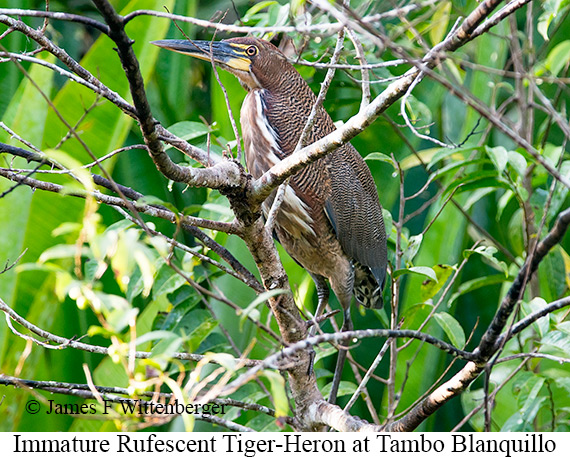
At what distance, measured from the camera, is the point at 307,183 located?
6.82ft

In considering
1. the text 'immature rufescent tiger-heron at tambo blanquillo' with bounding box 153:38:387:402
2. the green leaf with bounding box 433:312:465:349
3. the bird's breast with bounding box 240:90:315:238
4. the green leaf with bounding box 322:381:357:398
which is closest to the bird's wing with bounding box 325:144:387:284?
the text 'immature rufescent tiger-heron at tambo blanquillo' with bounding box 153:38:387:402

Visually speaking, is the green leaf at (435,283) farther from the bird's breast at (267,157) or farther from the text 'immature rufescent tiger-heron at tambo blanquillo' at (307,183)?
the bird's breast at (267,157)

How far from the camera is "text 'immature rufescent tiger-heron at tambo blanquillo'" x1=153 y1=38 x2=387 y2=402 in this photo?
2.07m

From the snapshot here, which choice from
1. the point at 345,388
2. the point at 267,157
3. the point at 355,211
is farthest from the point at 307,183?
the point at 345,388

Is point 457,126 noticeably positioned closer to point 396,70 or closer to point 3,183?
point 396,70

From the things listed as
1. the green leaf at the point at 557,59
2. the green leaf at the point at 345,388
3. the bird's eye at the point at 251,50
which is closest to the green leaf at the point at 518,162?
the green leaf at the point at 557,59

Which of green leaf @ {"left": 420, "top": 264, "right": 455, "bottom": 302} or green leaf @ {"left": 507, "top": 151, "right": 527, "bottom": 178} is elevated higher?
green leaf @ {"left": 507, "top": 151, "right": 527, "bottom": 178}

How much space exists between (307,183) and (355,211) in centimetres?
26

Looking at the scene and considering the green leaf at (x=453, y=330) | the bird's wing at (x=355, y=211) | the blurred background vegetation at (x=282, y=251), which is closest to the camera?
the green leaf at (x=453, y=330)

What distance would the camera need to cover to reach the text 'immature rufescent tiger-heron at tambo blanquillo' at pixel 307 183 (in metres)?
2.07

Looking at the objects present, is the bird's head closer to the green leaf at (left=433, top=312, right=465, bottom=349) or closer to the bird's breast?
the bird's breast

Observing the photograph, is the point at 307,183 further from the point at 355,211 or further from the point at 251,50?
the point at 251,50

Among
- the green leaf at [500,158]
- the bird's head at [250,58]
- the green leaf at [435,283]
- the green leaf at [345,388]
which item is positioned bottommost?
the green leaf at [345,388]

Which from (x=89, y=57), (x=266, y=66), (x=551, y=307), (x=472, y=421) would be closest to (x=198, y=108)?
(x=89, y=57)
